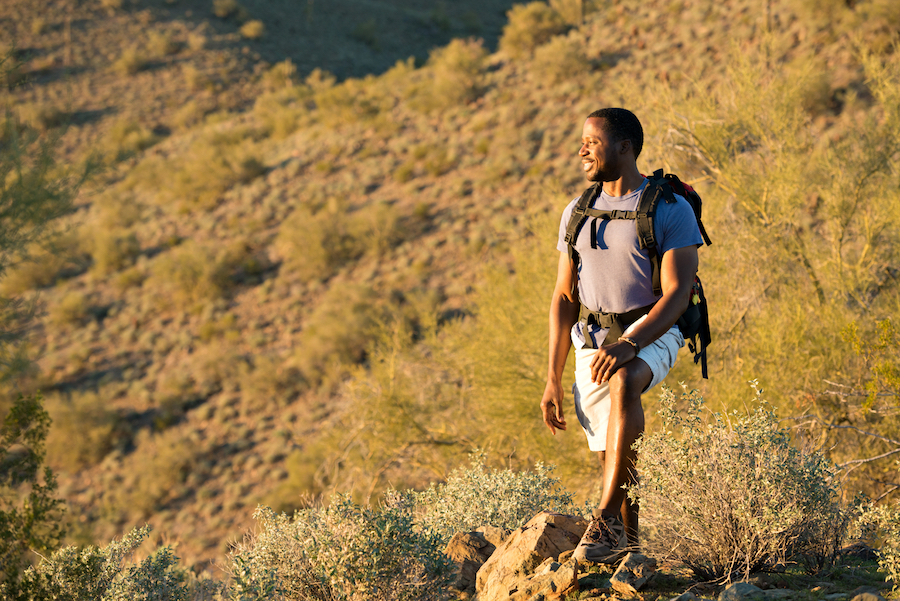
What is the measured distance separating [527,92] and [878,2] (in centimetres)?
971

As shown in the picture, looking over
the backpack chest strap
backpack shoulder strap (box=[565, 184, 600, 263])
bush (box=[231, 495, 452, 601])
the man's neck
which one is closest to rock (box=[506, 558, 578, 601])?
bush (box=[231, 495, 452, 601])

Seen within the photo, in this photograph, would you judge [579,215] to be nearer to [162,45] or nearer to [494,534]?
[494,534]

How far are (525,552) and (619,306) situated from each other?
3.81 feet

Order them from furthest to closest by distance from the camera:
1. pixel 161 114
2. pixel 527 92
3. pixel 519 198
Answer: pixel 161 114, pixel 527 92, pixel 519 198

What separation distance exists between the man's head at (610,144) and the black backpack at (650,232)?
0.46ft

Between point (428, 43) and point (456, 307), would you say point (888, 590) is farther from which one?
point (428, 43)

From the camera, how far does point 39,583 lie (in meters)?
3.36

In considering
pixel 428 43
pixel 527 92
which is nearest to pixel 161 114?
pixel 428 43

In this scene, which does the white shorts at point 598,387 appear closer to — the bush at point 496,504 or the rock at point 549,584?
the rock at point 549,584

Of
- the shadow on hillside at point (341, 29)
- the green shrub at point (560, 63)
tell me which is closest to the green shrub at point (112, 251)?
the green shrub at point (560, 63)

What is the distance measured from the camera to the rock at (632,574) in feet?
7.45

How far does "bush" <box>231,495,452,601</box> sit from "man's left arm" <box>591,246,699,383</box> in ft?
3.81

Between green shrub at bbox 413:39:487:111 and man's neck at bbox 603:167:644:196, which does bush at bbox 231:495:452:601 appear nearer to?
man's neck at bbox 603:167:644:196

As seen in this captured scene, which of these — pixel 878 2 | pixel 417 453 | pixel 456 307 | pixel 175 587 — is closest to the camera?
pixel 175 587
